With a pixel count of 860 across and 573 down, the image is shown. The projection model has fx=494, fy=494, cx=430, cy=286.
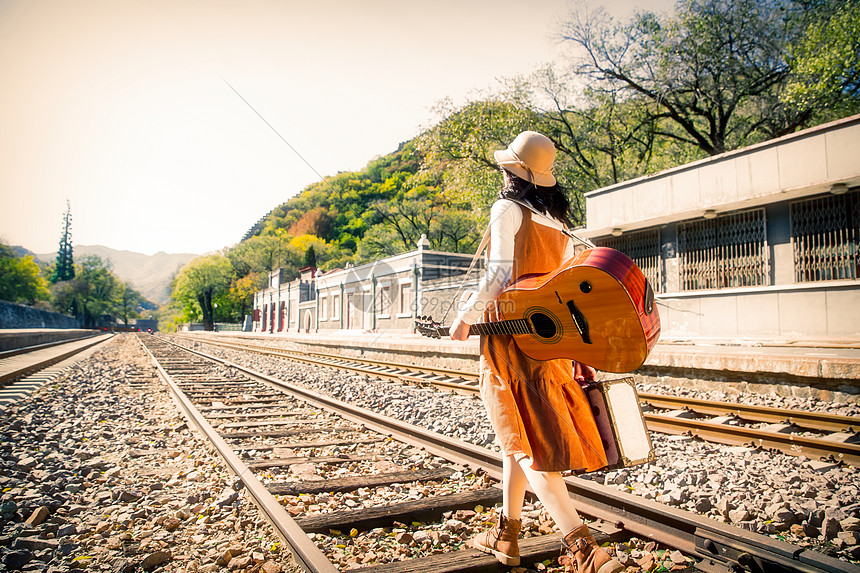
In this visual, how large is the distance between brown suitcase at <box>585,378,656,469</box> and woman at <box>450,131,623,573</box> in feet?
0.14

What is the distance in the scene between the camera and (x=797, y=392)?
6.66 meters

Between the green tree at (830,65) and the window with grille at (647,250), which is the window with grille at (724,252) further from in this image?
the green tree at (830,65)

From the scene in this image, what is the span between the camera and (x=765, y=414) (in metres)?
5.41

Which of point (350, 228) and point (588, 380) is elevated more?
point (350, 228)

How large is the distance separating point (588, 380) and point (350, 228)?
82.7m

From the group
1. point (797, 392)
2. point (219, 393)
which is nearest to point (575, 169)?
→ point (797, 392)

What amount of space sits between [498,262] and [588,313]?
1.35ft

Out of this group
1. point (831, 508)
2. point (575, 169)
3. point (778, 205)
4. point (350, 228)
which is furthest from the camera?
point (350, 228)

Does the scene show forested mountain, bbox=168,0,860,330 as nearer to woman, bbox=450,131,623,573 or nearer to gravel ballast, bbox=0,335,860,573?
Answer: gravel ballast, bbox=0,335,860,573

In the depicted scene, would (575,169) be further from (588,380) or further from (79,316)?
(79,316)

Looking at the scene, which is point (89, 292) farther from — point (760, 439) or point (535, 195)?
point (535, 195)

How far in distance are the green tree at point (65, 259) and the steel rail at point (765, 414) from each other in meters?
125

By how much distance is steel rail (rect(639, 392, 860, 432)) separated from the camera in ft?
15.8

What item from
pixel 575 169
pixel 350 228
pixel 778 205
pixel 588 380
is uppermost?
pixel 350 228
